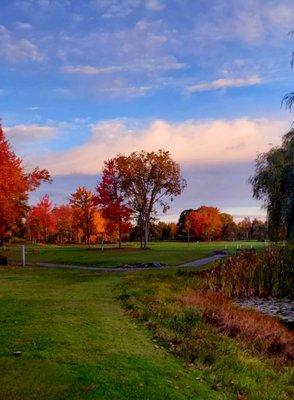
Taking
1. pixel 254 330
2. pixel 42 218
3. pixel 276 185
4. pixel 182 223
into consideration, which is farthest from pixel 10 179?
pixel 182 223

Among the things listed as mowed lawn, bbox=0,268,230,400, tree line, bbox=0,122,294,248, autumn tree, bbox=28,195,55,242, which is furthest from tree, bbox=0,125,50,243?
autumn tree, bbox=28,195,55,242

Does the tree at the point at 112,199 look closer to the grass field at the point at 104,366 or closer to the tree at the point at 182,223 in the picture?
the grass field at the point at 104,366

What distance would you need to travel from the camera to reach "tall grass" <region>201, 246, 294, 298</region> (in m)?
25.9

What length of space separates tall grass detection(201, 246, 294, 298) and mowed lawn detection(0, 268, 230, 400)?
42.2 feet

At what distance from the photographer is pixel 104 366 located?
841 cm

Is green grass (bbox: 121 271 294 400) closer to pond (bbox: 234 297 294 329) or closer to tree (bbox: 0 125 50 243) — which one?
pond (bbox: 234 297 294 329)

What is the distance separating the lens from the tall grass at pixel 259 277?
25875 mm

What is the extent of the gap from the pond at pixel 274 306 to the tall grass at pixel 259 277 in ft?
2.63

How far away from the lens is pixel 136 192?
68.6m

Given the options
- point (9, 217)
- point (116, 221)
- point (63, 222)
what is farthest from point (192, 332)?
point (63, 222)

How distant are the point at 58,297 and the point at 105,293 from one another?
243 centimetres

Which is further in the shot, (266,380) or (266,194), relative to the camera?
(266,194)

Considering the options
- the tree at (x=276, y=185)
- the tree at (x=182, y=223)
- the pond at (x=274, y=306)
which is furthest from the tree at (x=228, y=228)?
the pond at (x=274, y=306)

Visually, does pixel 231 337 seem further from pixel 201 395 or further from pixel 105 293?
pixel 105 293
